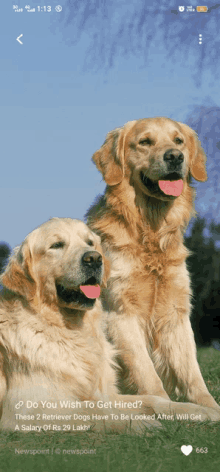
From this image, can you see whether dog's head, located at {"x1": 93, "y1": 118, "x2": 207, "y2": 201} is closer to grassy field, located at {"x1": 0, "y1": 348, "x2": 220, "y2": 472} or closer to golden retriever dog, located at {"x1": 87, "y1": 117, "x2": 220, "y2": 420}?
golden retriever dog, located at {"x1": 87, "y1": 117, "x2": 220, "y2": 420}

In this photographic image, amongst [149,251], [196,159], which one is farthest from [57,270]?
[196,159]

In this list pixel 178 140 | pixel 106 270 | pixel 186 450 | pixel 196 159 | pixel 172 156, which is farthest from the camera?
pixel 196 159

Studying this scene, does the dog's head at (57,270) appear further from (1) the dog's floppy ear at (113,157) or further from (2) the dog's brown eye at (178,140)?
(2) the dog's brown eye at (178,140)

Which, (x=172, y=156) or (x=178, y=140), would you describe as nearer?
(x=172, y=156)

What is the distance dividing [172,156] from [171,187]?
0.34 m

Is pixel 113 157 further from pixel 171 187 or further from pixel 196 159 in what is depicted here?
pixel 196 159

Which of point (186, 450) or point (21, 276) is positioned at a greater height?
point (21, 276)

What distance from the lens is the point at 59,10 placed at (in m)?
4.49

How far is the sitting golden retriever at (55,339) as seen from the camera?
397cm

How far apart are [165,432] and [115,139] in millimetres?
2572

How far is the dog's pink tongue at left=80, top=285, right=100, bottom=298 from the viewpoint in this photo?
13.6 feet

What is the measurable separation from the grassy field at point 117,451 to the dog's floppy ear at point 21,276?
0.96m

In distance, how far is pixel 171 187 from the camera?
4.93 m

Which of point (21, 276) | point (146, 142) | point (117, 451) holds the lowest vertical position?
point (117, 451)
